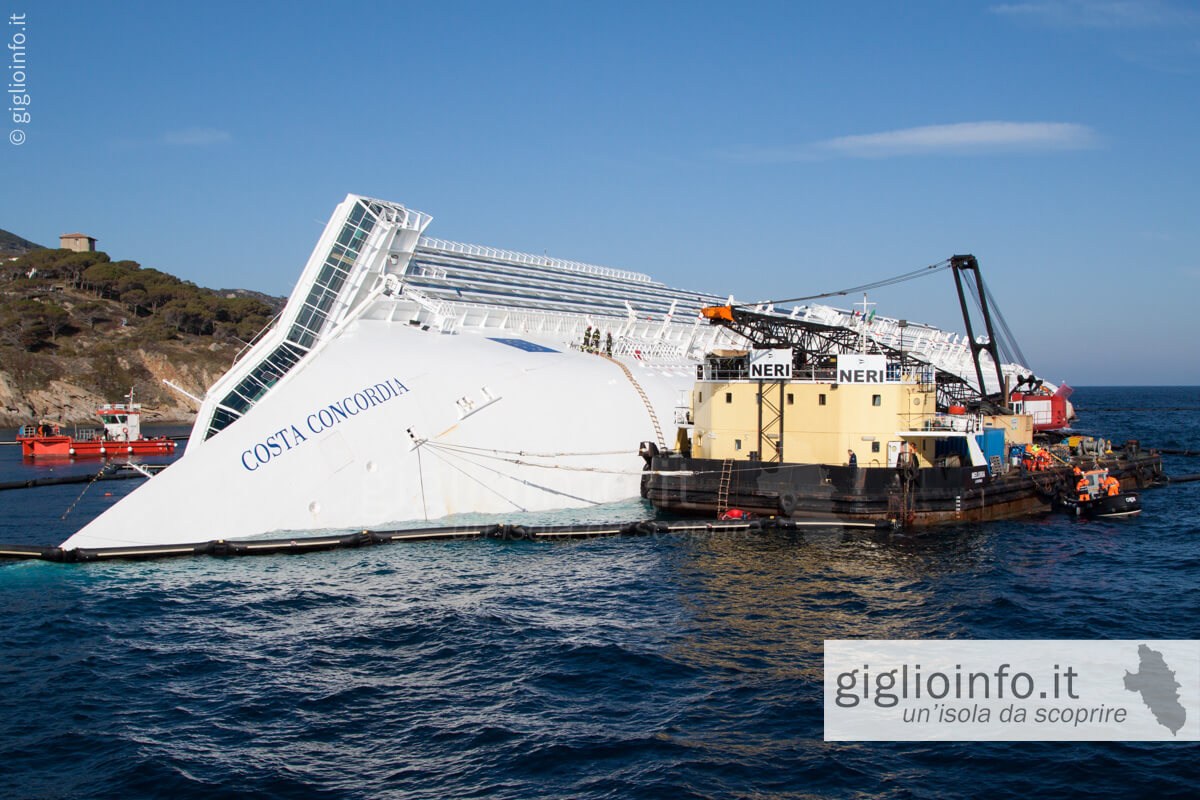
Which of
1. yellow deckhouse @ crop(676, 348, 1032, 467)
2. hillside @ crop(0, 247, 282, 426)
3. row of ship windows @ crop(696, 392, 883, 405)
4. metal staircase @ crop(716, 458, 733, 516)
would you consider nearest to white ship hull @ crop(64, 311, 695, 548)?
row of ship windows @ crop(696, 392, 883, 405)

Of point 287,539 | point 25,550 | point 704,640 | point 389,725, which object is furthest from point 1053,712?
point 25,550

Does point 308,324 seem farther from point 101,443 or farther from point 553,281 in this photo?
point 101,443

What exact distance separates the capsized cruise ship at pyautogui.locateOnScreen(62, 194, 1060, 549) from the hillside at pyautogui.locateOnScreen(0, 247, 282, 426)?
54.4 m

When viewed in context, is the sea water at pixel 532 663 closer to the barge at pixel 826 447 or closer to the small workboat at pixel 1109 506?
the barge at pixel 826 447

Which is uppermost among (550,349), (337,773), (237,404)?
(550,349)

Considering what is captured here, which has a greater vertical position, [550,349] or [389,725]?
[550,349]

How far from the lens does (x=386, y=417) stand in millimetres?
29797

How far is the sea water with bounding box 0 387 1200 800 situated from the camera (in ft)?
45.3

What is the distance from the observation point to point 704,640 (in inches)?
790

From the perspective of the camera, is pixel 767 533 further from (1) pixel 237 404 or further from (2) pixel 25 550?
(2) pixel 25 550

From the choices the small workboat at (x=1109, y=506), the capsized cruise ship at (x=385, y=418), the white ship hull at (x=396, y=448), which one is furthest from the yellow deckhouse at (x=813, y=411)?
the small workboat at (x=1109, y=506)

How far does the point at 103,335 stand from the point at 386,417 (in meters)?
105

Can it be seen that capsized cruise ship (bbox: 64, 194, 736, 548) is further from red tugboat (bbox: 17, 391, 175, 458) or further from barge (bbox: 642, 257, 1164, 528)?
red tugboat (bbox: 17, 391, 175, 458)

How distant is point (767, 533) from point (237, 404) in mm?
20929
